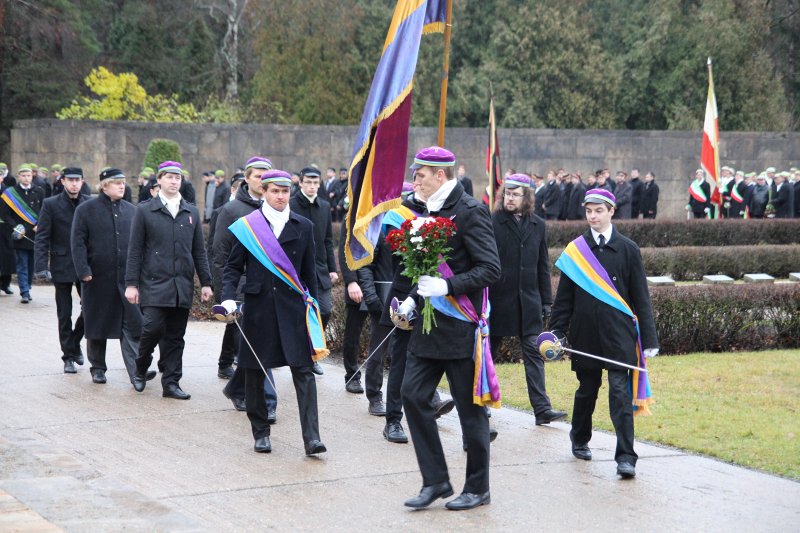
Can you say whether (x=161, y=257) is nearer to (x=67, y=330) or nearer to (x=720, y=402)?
(x=67, y=330)

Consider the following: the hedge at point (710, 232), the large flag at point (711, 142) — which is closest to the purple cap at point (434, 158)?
the hedge at point (710, 232)

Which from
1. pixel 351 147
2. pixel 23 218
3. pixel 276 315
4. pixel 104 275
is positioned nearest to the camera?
pixel 276 315

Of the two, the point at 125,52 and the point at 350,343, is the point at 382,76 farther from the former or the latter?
the point at 125,52

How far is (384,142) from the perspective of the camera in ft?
27.4

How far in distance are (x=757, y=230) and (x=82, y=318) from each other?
17057 millimetres

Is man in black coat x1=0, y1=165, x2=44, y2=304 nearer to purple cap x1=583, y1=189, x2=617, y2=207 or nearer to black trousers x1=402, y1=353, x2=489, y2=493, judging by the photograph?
purple cap x1=583, y1=189, x2=617, y2=207

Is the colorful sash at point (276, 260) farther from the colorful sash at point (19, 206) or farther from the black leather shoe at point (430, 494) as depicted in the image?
the colorful sash at point (19, 206)

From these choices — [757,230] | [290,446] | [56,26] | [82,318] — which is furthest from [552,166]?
[290,446]

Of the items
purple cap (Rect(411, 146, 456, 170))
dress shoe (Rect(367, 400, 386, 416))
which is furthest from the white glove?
dress shoe (Rect(367, 400, 386, 416))

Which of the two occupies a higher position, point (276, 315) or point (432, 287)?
point (432, 287)

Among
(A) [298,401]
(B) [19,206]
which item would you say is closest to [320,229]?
(A) [298,401]

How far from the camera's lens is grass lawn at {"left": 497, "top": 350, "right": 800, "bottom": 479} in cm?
810

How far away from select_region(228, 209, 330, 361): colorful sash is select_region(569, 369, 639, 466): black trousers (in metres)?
1.69

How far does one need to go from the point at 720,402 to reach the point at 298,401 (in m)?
3.89
